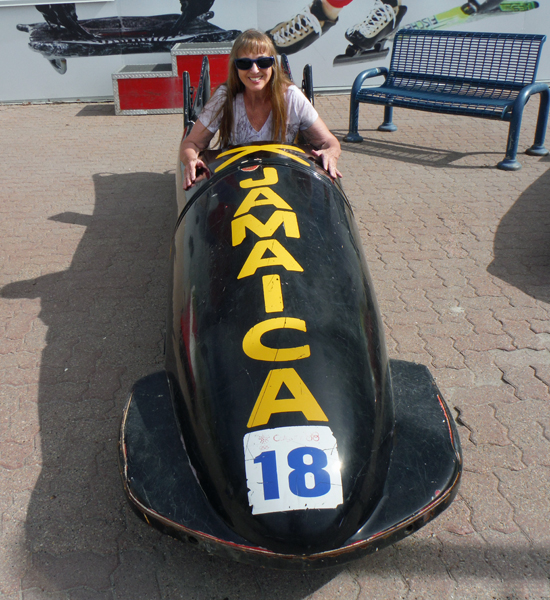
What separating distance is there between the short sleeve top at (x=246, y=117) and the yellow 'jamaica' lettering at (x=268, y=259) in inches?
47.8

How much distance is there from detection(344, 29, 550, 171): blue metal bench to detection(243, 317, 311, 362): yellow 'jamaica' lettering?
4.23 meters

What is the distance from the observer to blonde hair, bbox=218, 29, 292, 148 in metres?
2.66

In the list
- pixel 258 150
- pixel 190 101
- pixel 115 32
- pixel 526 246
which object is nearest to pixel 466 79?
pixel 526 246

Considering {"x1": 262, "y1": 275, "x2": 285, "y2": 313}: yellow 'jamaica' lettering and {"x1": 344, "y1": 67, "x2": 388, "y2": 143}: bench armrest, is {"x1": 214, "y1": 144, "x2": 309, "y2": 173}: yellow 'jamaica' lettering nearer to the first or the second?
{"x1": 262, "y1": 275, "x2": 285, "y2": 313}: yellow 'jamaica' lettering

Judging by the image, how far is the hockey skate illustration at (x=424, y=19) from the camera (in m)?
7.50

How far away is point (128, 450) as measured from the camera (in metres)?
1.58

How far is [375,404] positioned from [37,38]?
7817 mm

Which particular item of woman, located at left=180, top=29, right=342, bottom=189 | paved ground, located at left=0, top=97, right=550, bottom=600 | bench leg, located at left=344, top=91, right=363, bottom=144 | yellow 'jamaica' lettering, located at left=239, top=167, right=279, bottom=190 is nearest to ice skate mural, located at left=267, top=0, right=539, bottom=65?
bench leg, located at left=344, top=91, right=363, bottom=144

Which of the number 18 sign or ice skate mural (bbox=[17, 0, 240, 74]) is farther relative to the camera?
ice skate mural (bbox=[17, 0, 240, 74])

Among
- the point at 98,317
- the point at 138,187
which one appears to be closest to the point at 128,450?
the point at 98,317

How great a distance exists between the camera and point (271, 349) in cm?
160

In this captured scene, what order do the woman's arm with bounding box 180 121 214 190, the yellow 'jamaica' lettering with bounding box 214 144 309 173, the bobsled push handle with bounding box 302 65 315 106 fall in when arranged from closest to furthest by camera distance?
1. the yellow 'jamaica' lettering with bounding box 214 144 309 173
2. the woman's arm with bounding box 180 121 214 190
3. the bobsled push handle with bounding box 302 65 315 106

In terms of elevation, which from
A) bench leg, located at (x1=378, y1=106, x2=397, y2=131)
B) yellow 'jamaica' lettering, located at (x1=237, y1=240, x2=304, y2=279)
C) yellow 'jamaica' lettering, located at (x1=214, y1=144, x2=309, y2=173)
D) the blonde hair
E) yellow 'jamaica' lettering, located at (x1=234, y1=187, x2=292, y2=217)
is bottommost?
bench leg, located at (x1=378, y1=106, x2=397, y2=131)

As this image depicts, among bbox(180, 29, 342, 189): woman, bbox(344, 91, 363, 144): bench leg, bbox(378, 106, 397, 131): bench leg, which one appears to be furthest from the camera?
bbox(378, 106, 397, 131): bench leg
